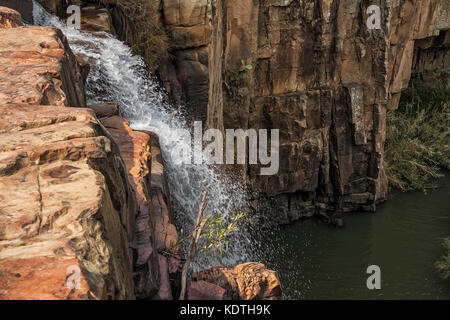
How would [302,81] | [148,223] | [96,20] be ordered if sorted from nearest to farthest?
[148,223] → [96,20] → [302,81]

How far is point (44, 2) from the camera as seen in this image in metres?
7.81

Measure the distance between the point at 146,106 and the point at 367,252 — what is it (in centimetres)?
547

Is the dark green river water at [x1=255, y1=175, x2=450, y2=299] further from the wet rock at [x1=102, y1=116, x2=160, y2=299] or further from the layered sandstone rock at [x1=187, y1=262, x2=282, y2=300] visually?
the wet rock at [x1=102, y1=116, x2=160, y2=299]

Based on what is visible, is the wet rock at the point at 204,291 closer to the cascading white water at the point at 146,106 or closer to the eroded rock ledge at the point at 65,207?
the eroded rock ledge at the point at 65,207

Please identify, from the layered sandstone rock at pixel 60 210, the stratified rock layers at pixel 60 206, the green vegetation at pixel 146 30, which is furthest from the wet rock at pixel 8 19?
the green vegetation at pixel 146 30

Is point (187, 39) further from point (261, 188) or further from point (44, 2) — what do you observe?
point (261, 188)

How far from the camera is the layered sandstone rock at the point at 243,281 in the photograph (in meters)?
3.89

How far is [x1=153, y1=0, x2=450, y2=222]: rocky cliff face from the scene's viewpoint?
8781 millimetres

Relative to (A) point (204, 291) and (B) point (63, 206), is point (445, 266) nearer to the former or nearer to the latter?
(A) point (204, 291)

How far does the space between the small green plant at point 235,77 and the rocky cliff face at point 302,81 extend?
2 cm

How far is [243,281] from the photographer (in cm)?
403

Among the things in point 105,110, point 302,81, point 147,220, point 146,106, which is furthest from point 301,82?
point 147,220

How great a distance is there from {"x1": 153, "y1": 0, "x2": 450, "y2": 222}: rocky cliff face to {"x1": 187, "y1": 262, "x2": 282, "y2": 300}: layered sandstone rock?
5108 mm

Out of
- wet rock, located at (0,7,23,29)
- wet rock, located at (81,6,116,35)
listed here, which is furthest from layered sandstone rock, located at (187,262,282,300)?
wet rock, located at (81,6,116,35)
